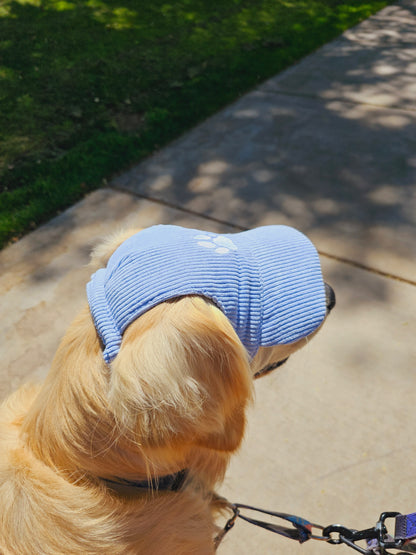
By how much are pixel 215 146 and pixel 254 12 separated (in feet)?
15.0

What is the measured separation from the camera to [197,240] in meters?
1.31

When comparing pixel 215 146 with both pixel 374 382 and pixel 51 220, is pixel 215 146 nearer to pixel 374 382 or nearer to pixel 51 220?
pixel 51 220

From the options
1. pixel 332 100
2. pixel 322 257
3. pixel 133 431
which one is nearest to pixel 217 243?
pixel 133 431

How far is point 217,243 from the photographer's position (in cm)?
133

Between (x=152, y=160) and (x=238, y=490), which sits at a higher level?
(x=152, y=160)

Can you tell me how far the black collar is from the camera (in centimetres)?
144

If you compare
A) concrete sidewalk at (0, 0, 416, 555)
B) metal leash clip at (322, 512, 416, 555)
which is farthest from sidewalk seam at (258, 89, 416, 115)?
metal leash clip at (322, 512, 416, 555)

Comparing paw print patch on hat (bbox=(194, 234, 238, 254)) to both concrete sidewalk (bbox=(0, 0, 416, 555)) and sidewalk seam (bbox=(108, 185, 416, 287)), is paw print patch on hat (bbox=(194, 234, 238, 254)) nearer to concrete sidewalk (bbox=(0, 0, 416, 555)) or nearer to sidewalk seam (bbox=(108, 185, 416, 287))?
concrete sidewalk (bbox=(0, 0, 416, 555))

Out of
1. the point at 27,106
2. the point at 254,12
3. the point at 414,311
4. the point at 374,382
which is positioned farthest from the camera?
the point at 254,12

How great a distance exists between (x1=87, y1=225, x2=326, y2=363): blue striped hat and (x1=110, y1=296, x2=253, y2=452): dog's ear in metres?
0.04

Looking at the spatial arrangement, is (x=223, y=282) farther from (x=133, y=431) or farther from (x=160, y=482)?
(x=160, y=482)

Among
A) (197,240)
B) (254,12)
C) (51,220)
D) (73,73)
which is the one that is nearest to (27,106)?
(73,73)

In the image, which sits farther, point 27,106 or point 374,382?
point 27,106

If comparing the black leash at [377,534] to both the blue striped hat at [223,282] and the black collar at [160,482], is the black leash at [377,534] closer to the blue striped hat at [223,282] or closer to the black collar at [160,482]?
the black collar at [160,482]
